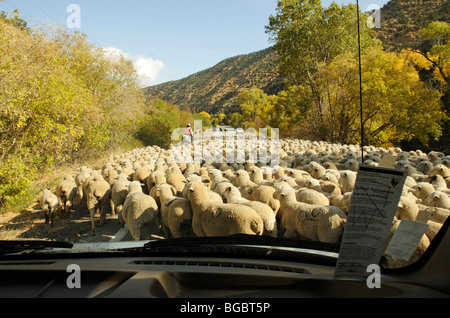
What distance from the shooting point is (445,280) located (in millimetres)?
1101

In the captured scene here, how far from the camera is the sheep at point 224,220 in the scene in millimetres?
4680

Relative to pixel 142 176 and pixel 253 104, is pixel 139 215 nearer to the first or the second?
pixel 142 176

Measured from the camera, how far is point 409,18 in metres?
31.8

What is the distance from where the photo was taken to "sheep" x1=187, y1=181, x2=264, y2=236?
184 inches

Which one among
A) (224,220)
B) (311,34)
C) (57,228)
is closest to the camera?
(224,220)

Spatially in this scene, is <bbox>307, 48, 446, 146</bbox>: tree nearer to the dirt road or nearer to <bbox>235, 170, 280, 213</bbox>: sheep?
<bbox>235, 170, 280, 213</bbox>: sheep

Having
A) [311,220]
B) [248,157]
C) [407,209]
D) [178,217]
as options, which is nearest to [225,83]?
[248,157]

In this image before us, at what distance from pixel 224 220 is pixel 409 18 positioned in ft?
125

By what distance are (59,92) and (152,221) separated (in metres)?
7.28

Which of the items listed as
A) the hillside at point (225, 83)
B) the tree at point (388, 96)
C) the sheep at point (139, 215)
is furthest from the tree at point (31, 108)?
→ the hillside at point (225, 83)

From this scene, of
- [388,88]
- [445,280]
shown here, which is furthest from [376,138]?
[445,280]

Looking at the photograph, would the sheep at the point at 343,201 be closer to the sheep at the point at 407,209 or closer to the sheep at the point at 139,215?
the sheep at the point at 407,209

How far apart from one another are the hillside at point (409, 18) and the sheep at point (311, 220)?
3015cm
